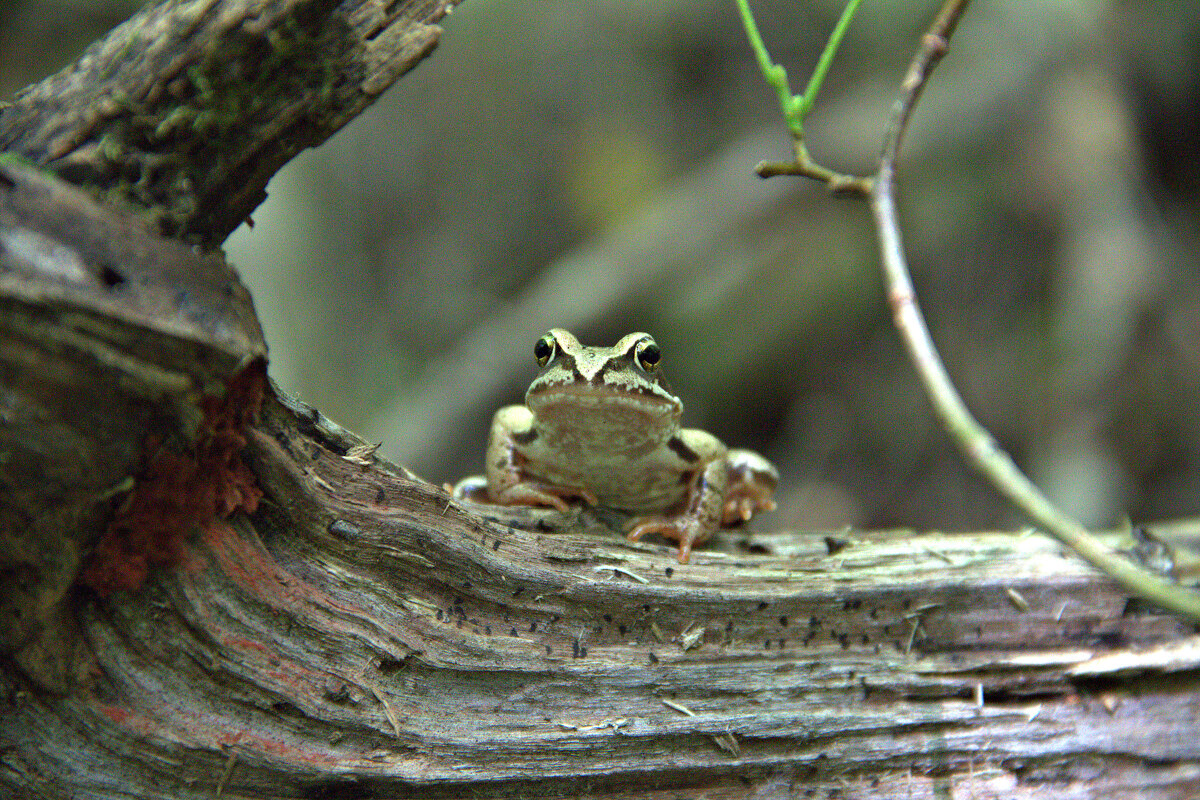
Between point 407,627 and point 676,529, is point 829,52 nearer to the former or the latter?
point 676,529

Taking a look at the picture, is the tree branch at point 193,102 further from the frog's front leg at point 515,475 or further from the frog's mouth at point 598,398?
the frog's front leg at point 515,475

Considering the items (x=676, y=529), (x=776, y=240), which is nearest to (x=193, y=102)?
(x=676, y=529)

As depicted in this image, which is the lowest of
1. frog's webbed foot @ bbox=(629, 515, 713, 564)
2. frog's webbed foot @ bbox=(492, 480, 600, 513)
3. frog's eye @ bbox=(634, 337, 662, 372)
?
frog's webbed foot @ bbox=(629, 515, 713, 564)

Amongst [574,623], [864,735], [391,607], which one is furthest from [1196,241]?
[391,607]

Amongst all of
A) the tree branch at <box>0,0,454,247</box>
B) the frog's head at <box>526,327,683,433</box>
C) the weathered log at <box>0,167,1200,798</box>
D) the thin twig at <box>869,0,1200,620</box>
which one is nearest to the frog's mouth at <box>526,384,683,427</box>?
the frog's head at <box>526,327,683,433</box>

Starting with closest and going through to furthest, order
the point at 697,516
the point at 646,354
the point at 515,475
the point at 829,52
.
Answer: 1. the point at 829,52
2. the point at 646,354
3. the point at 697,516
4. the point at 515,475

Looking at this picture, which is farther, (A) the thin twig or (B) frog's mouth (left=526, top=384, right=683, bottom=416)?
(B) frog's mouth (left=526, top=384, right=683, bottom=416)

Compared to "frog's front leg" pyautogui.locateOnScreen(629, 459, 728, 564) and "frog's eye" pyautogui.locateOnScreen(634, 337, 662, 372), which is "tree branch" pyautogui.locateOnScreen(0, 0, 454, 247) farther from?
"frog's front leg" pyautogui.locateOnScreen(629, 459, 728, 564)
